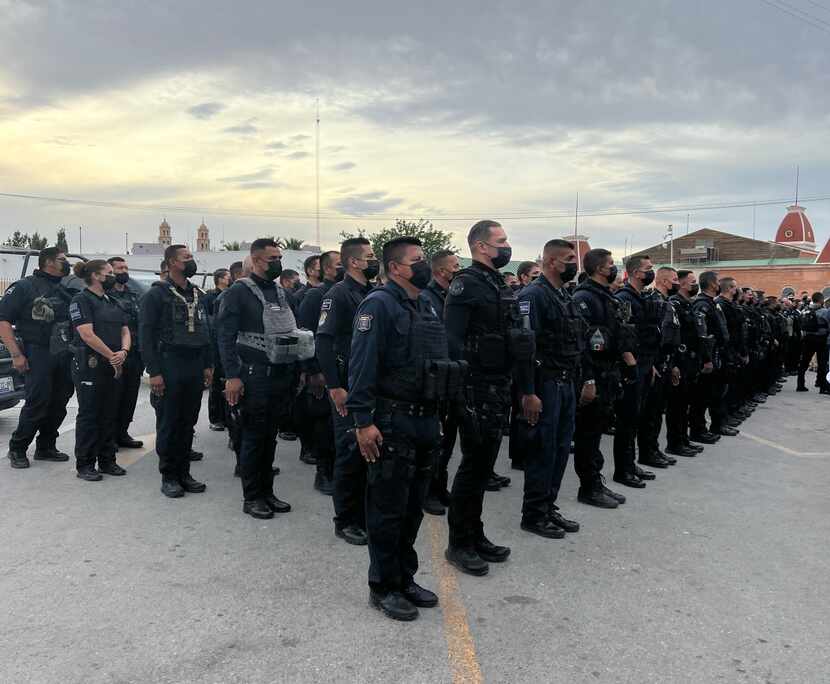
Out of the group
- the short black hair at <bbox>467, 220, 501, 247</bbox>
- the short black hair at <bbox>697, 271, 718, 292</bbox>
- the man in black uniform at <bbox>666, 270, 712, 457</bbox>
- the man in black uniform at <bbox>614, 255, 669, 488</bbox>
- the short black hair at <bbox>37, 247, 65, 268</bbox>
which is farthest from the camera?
the short black hair at <bbox>697, 271, 718, 292</bbox>

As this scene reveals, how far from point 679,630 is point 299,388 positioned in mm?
3615

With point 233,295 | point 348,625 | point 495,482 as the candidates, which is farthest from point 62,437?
point 348,625

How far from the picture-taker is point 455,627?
A: 3256mm

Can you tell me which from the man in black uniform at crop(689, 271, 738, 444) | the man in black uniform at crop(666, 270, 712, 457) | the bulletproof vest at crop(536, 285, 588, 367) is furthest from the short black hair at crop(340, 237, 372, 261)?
the man in black uniform at crop(689, 271, 738, 444)

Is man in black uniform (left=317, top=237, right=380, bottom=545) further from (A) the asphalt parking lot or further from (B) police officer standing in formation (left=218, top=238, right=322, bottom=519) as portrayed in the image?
(B) police officer standing in formation (left=218, top=238, right=322, bottom=519)

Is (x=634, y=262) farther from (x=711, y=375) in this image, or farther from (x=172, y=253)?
(x=172, y=253)

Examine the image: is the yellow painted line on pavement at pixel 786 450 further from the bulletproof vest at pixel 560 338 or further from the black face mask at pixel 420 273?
the black face mask at pixel 420 273

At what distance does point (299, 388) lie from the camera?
19.0 feet

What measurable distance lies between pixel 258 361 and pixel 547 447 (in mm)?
2215

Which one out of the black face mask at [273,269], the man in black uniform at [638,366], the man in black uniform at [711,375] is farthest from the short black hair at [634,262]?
the black face mask at [273,269]

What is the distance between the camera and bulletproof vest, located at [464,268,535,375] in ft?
12.9

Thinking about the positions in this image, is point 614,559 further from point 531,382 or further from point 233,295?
point 233,295

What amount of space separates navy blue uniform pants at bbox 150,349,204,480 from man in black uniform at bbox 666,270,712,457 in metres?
4.99

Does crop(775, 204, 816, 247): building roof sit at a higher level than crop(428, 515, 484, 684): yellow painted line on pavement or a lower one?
higher
